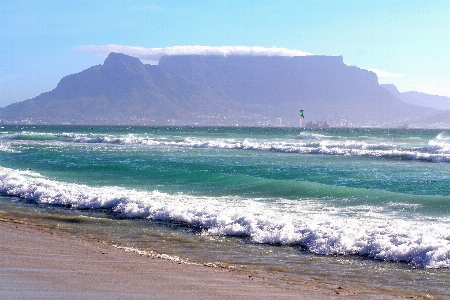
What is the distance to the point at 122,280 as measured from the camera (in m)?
6.58

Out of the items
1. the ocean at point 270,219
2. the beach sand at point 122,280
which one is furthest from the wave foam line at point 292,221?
the beach sand at point 122,280

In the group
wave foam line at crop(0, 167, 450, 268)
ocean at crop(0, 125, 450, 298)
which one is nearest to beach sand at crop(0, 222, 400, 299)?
ocean at crop(0, 125, 450, 298)

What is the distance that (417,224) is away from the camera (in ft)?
35.9

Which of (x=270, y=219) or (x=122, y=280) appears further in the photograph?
(x=270, y=219)

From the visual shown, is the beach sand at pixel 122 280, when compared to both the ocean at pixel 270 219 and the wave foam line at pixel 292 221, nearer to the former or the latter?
the ocean at pixel 270 219

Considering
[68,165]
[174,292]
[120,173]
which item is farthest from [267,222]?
[68,165]

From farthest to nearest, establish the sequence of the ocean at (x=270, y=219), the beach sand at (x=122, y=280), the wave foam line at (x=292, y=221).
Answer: the wave foam line at (x=292, y=221) < the ocean at (x=270, y=219) < the beach sand at (x=122, y=280)

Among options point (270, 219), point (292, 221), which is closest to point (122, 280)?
point (270, 219)

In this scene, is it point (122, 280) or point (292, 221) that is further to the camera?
point (292, 221)

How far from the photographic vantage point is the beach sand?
6.01 m

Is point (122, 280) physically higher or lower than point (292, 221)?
higher

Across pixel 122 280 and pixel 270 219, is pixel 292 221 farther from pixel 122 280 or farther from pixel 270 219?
pixel 122 280

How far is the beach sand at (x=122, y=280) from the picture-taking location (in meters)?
6.01

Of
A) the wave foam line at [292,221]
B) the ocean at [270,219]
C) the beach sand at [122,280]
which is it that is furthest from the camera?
the wave foam line at [292,221]
